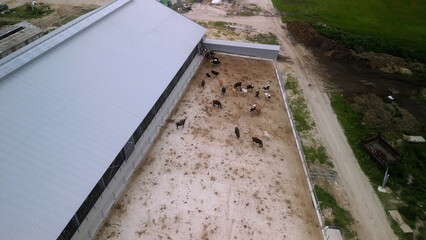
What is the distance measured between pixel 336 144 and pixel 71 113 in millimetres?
25366

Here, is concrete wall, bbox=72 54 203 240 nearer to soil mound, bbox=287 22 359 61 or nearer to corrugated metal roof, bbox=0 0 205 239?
corrugated metal roof, bbox=0 0 205 239

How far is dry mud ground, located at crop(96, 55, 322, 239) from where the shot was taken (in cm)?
2352

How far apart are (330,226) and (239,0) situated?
170 feet

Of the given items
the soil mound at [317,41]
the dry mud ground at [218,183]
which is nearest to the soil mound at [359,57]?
the soil mound at [317,41]

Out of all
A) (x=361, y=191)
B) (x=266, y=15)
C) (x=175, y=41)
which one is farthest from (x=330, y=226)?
(x=266, y=15)

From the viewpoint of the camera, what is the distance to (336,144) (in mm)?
32000

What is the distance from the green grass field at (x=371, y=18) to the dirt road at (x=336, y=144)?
832 cm

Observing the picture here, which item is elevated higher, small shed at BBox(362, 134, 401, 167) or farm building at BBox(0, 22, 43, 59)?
farm building at BBox(0, 22, 43, 59)

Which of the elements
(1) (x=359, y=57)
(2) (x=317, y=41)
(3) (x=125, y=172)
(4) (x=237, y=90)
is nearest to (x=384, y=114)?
(1) (x=359, y=57)

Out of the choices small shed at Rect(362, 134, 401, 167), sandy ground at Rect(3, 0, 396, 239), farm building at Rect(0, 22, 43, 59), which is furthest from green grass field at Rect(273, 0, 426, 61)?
farm building at Rect(0, 22, 43, 59)

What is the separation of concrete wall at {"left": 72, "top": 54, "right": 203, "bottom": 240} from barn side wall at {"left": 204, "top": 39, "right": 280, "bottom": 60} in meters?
8.91

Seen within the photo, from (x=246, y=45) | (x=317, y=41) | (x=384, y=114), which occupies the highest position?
(x=317, y=41)

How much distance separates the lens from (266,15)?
57.8m

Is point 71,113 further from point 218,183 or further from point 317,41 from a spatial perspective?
point 317,41
